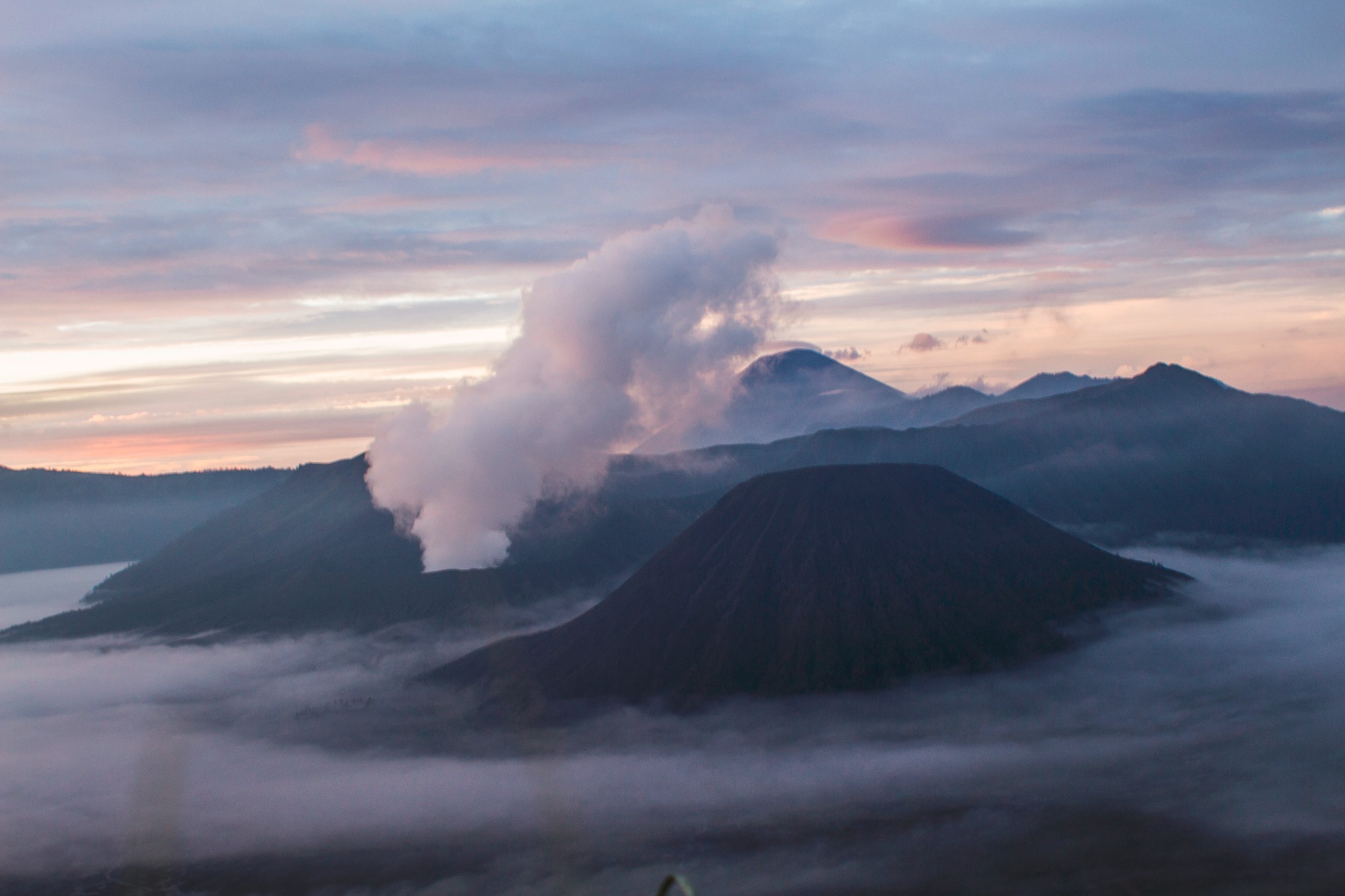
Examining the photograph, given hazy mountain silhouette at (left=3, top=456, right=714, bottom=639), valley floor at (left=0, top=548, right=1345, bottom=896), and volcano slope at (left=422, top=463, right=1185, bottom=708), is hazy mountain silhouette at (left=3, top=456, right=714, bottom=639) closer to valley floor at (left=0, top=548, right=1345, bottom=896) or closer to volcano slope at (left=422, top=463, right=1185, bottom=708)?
valley floor at (left=0, top=548, right=1345, bottom=896)

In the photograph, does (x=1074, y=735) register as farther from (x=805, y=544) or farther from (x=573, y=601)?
(x=573, y=601)

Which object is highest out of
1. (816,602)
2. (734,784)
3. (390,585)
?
(390,585)

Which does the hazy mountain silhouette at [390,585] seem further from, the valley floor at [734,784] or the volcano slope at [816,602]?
the volcano slope at [816,602]

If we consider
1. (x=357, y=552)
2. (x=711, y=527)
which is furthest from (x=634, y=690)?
(x=357, y=552)

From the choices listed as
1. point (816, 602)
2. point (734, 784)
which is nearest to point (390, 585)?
point (816, 602)

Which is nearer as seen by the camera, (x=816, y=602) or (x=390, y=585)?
(x=816, y=602)

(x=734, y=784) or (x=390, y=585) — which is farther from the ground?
(x=390, y=585)

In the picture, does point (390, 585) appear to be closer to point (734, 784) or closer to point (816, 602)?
point (816, 602)

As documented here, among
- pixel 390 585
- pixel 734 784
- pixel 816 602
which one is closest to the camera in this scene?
pixel 734 784

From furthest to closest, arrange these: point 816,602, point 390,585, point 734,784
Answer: point 390,585
point 816,602
point 734,784
